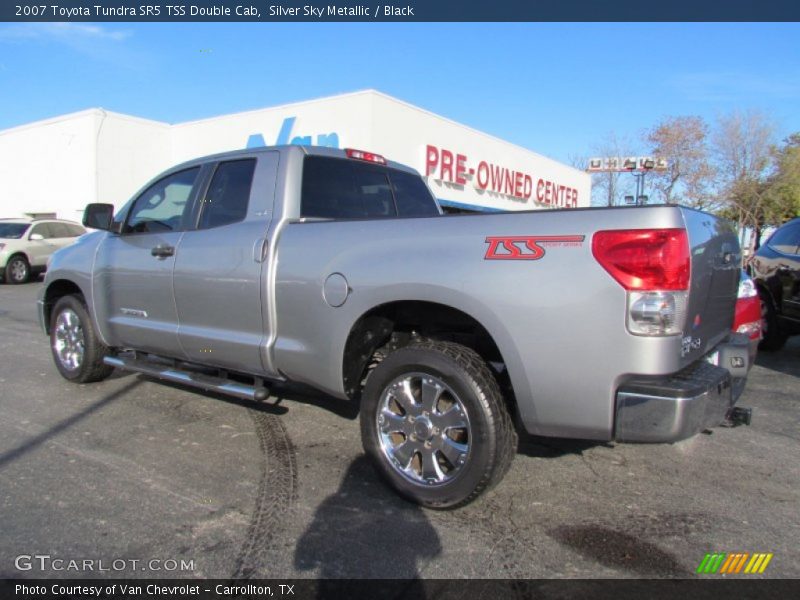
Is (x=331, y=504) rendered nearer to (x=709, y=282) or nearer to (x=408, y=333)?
(x=408, y=333)

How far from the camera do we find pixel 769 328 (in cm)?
754

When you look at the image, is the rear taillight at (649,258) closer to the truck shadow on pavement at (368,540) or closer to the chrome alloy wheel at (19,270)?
A: the truck shadow on pavement at (368,540)

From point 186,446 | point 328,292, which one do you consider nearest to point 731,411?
point 328,292

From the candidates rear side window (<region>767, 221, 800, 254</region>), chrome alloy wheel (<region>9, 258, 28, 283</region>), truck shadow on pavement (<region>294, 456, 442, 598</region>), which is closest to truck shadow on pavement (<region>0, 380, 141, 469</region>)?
truck shadow on pavement (<region>294, 456, 442, 598</region>)

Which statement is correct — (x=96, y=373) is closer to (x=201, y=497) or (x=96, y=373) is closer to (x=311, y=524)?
(x=201, y=497)

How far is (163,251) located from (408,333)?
2.04 metres

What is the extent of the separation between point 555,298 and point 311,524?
1.67 m

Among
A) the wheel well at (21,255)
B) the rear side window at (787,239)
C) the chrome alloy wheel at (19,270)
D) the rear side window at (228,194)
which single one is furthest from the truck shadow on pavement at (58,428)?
the chrome alloy wheel at (19,270)

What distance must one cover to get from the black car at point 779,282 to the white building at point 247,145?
9946mm

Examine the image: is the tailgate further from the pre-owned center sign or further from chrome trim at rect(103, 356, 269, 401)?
the pre-owned center sign

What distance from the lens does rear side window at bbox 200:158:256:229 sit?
13.7 feet

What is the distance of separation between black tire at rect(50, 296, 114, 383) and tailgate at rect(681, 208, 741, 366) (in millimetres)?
4813
